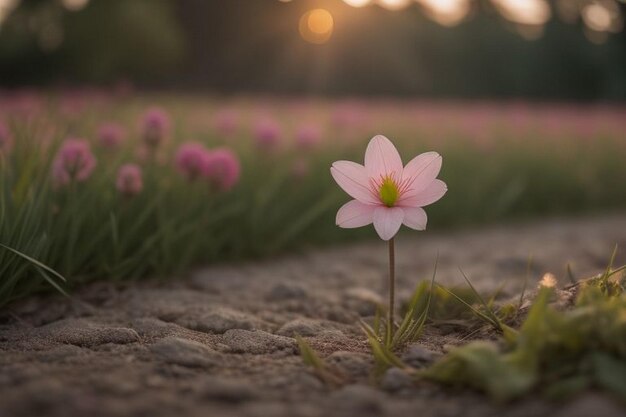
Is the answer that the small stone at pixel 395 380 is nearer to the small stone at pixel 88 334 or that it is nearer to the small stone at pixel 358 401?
the small stone at pixel 358 401

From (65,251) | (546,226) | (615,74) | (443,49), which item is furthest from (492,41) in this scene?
(65,251)

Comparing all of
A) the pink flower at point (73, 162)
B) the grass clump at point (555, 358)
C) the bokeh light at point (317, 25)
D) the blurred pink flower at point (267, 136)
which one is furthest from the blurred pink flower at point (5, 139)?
the bokeh light at point (317, 25)

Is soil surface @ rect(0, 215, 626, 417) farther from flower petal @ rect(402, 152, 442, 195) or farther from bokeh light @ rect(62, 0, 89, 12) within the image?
bokeh light @ rect(62, 0, 89, 12)

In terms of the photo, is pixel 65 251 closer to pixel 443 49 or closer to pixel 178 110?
pixel 178 110

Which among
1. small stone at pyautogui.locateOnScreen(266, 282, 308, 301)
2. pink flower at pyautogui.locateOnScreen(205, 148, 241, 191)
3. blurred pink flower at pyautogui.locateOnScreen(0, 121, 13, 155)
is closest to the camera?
small stone at pyautogui.locateOnScreen(266, 282, 308, 301)

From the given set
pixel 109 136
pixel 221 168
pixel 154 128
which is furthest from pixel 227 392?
pixel 109 136

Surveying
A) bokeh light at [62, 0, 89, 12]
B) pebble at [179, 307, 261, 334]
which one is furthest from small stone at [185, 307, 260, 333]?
bokeh light at [62, 0, 89, 12]

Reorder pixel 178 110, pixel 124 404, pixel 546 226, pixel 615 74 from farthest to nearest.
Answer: pixel 615 74, pixel 178 110, pixel 546 226, pixel 124 404
